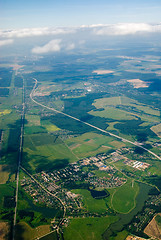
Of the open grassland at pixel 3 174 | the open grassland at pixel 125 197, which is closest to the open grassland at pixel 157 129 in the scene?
the open grassland at pixel 125 197

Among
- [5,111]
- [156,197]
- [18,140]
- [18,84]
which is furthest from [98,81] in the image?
[156,197]

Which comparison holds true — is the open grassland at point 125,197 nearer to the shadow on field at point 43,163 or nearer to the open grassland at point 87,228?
the open grassland at point 87,228


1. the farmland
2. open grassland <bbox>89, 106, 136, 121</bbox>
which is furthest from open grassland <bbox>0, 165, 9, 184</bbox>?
open grassland <bbox>89, 106, 136, 121</bbox>

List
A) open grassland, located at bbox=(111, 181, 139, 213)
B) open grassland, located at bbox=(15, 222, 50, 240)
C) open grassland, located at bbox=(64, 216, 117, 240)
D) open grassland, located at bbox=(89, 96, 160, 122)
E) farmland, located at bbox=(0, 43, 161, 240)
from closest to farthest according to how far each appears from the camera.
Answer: open grassland, located at bbox=(15, 222, 50, 240) < open grassland, located at bbox=(64, 216, 117, 240) < farmland, located at bbox=(0, 43, 161, 240) < open grassland, located at bbox=(111, 181, 139, 213) < open grassland, located at bbox=(89, 96, 160, 122)

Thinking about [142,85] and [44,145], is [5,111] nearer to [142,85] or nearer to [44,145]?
[44,145]

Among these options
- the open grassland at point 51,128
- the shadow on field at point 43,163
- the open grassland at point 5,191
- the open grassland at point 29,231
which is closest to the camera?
the open grassland at point 29,231

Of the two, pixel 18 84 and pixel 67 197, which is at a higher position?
pixel 18 84

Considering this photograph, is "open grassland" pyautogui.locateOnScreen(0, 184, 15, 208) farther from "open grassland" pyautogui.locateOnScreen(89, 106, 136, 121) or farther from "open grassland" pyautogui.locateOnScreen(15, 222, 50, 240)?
"open grassland" pyautogui.locateOnScreen(89, 106, 136, 121)
